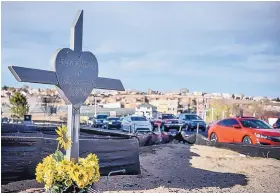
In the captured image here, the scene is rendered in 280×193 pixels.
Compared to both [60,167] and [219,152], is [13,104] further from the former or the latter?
[60,167]

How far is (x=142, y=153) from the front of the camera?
35.8 feet

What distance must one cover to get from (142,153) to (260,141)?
3859 mm

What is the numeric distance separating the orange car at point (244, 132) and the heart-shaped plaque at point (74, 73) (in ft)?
27.9

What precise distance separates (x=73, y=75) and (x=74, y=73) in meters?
0.03

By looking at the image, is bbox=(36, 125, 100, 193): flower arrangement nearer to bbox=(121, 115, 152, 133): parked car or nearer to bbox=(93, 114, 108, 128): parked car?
bbox=(121, 115, 152, 133): parked car

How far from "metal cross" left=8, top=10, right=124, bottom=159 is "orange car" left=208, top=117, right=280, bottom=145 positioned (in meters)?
8.41

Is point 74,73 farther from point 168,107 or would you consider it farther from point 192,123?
point 168,107

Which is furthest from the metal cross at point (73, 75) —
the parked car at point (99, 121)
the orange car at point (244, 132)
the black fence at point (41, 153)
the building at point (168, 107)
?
the building at point (168, 107)

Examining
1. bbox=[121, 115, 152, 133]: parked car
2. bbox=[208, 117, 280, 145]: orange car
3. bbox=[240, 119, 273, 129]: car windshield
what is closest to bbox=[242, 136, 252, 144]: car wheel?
bbox=[208, 117, 280, 145]: orange car

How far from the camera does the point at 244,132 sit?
12.6 metres

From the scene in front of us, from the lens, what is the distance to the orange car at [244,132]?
12.0 meters

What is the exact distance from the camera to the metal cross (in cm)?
440

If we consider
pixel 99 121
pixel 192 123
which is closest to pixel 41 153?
pixel 192 123

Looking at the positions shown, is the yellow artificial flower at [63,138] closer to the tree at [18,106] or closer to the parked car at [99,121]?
the parked car at [99,121]
